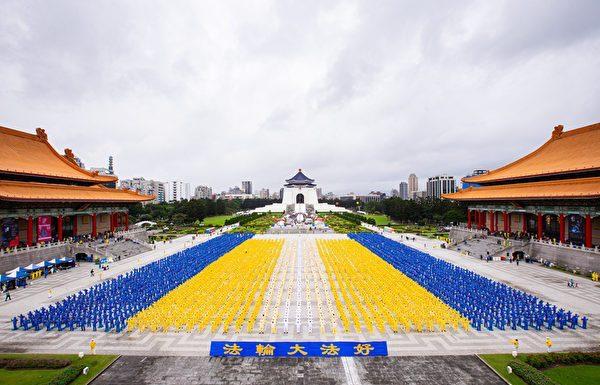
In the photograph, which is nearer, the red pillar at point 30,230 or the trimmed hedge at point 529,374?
the trimmed hedge at point 529,374

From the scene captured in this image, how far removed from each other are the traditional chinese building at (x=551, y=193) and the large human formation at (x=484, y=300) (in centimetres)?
1174

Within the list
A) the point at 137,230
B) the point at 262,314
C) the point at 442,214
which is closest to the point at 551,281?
the point at 262,314

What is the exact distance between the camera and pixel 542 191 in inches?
1203

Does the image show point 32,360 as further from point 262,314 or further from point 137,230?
point 137,230

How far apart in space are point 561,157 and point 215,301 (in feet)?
121

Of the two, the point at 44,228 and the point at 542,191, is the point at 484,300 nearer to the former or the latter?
the point at 542,191

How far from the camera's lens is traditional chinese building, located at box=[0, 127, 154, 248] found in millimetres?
27359

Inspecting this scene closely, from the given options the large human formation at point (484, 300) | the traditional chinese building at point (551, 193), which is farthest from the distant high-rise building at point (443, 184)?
the large human formation at point (484, 300)

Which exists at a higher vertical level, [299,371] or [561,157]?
[561,157]

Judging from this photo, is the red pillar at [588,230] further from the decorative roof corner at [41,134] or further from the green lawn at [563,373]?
the decorative roof corner at [41,134]

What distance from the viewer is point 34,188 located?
29266mm

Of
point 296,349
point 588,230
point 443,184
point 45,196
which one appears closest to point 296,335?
point 296,349

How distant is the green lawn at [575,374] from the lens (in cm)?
1141

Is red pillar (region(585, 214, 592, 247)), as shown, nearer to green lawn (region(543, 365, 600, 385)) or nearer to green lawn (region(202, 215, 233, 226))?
green lawn (region(543, 365, 600, 385))
